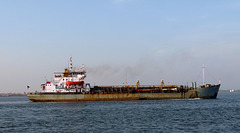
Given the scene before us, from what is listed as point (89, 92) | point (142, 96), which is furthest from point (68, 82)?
point (142, 96)

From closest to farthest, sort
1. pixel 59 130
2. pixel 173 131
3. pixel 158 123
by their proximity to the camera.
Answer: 1. pixel 173 131
2. pixel 59 130
3. pixel 158 123

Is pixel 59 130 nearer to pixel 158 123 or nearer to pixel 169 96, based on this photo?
pixel 158 123

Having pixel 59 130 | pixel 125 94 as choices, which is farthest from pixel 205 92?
pixel 59 130

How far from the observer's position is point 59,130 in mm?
35094

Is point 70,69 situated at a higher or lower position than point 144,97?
higher

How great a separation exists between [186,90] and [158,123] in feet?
172

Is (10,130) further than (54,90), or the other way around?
(54,90)

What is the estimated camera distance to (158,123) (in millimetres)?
39594

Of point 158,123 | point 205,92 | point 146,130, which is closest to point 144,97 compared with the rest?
point 205,92

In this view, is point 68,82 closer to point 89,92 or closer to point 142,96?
point 89,92

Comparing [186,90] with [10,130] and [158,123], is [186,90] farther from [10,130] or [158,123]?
[10,130]

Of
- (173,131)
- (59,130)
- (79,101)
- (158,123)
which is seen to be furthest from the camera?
(79,101)

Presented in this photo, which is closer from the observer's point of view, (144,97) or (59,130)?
(59,130)

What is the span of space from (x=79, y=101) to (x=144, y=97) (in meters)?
21.1
